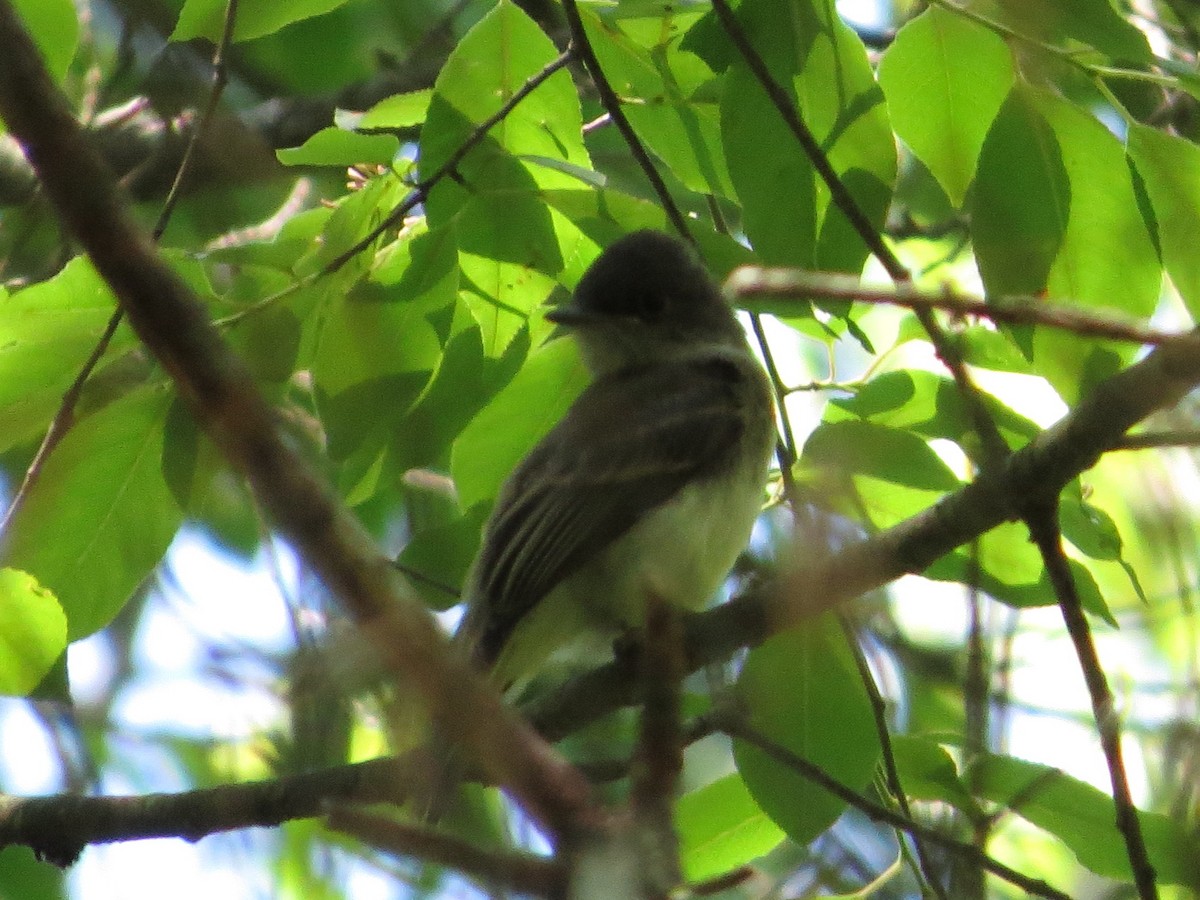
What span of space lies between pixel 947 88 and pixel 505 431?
109 centimetres

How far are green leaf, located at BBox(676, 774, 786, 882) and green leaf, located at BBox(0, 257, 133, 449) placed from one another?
1341 mm

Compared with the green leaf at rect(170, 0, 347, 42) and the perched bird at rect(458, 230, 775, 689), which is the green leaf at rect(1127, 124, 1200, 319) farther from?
the green leaf at rect(170, 0, 347, 42)

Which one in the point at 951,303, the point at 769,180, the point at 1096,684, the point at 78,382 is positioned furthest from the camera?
the point at 769,180

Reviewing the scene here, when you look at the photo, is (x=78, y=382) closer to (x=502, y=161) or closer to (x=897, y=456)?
(x=502, y=161)

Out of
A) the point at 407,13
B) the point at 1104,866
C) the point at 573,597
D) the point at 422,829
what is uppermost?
the point at 407,13

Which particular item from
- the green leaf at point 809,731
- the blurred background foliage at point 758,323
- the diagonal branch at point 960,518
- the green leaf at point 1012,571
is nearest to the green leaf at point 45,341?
the blurred background foliage at point 758,323

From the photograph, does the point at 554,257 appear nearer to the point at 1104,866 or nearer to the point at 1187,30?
the point at 1104,866

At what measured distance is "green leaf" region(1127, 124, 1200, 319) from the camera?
8.06ft

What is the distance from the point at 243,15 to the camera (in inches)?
100

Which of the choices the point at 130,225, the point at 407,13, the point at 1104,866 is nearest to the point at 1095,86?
the point at 1104,866

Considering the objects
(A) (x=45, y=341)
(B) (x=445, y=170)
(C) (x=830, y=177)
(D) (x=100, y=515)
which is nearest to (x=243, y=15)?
(B) (x=445, y=170)

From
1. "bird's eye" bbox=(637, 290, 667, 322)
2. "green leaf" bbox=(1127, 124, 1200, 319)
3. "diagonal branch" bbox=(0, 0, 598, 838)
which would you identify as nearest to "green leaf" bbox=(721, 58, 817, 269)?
"green leaf" bbox=(1127, 124, 1200, 319)

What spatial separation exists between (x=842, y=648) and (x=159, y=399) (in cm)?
129

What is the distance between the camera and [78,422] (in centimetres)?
267
